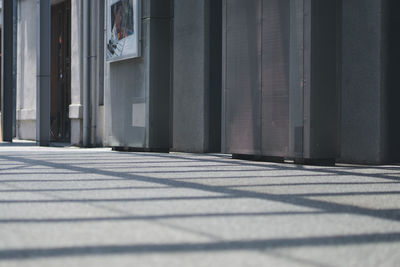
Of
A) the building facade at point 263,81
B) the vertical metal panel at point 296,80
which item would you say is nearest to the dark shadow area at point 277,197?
the vertical metal panel at point 296,80

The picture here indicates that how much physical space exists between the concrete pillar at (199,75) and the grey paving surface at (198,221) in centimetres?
821

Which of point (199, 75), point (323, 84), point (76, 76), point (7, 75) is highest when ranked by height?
point (7, 75)

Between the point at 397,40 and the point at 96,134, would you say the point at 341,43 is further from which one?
the point at 96,134

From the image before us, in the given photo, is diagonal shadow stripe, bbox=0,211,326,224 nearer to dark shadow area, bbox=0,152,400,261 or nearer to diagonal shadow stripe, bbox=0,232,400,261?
dark shadow area, bbox=0,152,400,261

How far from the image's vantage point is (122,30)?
18.4 metres

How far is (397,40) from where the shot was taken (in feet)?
40.2

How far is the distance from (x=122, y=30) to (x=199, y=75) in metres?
2.66

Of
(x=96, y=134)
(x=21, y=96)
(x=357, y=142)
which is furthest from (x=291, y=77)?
(x=21, y=96)

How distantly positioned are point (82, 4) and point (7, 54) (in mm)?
6420

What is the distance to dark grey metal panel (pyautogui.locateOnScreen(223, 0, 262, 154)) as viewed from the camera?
13320 mm

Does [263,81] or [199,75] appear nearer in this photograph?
[263,81]

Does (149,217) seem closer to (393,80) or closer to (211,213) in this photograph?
(211,213)

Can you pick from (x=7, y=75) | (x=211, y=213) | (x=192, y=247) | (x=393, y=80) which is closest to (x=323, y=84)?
(x=393, y=80)

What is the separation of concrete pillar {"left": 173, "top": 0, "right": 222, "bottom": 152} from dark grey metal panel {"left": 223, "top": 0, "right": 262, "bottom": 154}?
2.83 m
